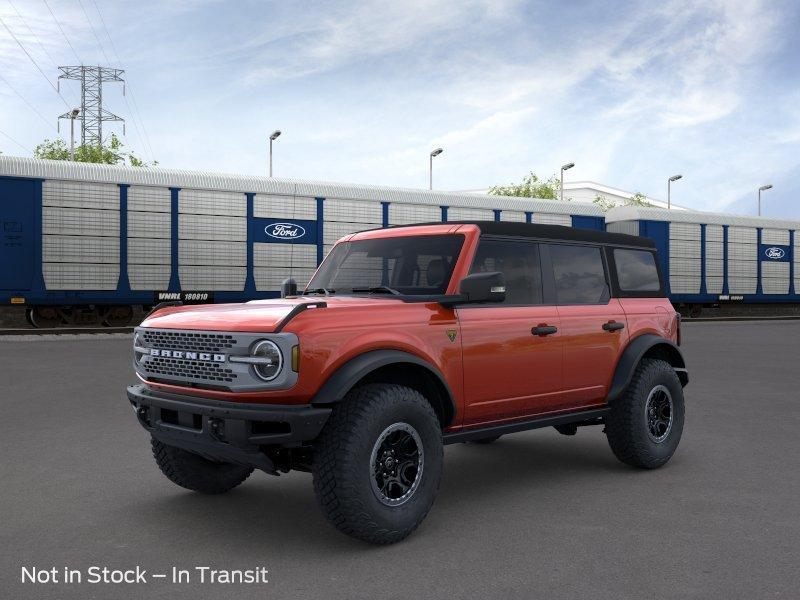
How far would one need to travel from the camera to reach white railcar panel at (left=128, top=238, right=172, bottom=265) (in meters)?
21.6

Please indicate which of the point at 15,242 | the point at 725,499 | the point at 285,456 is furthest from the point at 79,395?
the point at 15,242

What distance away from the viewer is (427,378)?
188 inches

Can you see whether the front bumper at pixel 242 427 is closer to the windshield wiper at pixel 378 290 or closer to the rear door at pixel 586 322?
the windshield wiper at pixel 378 290

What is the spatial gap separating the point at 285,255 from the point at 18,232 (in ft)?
24.3

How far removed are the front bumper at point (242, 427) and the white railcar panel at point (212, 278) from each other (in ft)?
60.6

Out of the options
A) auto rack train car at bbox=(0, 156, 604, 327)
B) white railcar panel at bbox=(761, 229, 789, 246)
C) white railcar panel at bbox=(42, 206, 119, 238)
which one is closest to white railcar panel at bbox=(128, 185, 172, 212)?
auto rack train car at bbox=(0, 156, 604, 327)

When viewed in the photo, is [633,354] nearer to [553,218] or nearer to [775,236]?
[553,218]

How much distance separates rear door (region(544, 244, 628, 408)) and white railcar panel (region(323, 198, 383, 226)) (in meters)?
18.6

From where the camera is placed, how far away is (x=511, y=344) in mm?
5188

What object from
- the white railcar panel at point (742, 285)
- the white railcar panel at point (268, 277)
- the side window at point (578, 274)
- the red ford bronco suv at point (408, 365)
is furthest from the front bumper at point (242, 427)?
the white railcar panel at point (742, 285)

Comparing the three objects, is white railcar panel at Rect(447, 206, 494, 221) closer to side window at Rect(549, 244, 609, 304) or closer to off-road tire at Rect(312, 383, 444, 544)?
side window at Rect(549, 244, 609, 304)

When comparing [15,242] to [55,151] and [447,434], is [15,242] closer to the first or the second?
[447,434]

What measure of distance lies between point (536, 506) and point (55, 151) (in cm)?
5682

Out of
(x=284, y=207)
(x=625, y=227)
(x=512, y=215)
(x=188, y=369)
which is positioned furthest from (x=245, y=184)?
(x=188, y=369)
